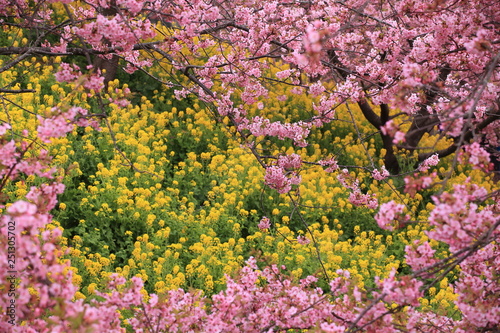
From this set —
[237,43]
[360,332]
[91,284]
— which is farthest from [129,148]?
[360,332]

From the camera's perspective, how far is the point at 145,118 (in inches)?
260

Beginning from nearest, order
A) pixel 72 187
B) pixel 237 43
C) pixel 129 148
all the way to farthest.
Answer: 1. pixel 237 43
2. pixel 72 187
3. pixel 129 148

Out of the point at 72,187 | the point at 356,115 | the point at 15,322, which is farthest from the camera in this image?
the point at 356,115

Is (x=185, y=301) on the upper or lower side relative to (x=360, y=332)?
upper

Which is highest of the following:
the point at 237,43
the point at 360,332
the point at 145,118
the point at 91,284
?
the point at 145,118

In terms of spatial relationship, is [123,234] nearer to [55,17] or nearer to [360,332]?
[360,332]

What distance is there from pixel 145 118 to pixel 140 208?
193cm

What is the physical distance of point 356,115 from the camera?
27.9 ft

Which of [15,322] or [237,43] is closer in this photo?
[15,322]

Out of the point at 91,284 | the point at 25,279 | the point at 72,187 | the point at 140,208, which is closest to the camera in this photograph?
the point at 25,279

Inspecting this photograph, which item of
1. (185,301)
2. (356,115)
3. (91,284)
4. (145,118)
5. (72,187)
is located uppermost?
(356,115)

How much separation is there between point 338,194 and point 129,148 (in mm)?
2396

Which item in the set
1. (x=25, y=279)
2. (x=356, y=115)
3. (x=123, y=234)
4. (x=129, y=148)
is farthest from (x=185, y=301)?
(x=356, y=115)

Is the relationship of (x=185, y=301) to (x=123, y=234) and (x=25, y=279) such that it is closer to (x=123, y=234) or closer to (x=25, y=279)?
(x=25, y=279)
